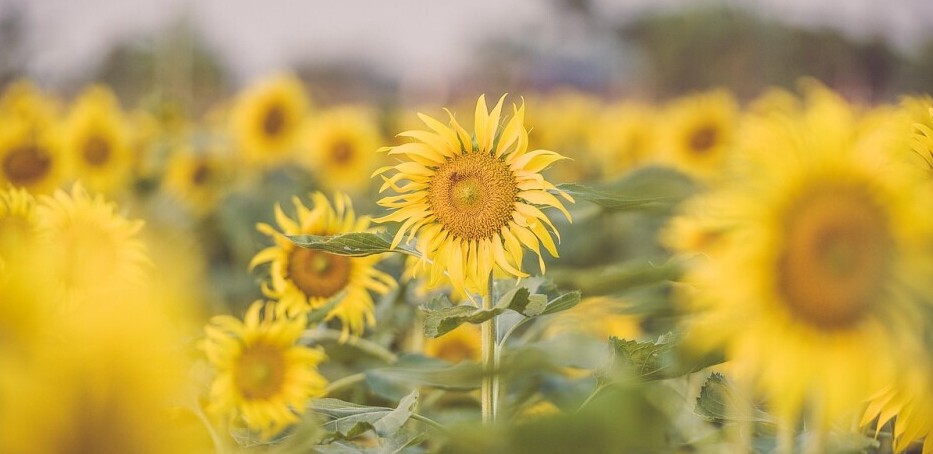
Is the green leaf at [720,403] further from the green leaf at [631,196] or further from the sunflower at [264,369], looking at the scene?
the sunflower at [264,369]

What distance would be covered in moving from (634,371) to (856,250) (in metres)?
0.18

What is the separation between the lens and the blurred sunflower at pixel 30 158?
147 cm

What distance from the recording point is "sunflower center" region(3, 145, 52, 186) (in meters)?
1.46

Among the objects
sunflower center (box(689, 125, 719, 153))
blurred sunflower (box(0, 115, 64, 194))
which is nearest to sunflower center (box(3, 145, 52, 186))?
blurred sunflower (box(0, 115, 64, 194))

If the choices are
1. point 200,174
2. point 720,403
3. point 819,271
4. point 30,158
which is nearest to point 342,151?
point 200,174

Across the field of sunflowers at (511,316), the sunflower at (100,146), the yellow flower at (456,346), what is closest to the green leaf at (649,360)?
the field of sunflowers at (511,316)

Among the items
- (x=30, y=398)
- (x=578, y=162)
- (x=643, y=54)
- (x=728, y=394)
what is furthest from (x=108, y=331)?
(x=643, y=54)

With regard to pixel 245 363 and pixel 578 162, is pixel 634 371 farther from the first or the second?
pixel 578 162

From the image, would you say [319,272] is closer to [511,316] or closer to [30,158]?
[511,316]

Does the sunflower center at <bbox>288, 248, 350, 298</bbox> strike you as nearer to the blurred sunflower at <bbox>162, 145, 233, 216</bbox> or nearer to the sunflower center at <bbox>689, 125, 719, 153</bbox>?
the blurred sunflower at <bbox>162, 145, 233, 216</bbox>

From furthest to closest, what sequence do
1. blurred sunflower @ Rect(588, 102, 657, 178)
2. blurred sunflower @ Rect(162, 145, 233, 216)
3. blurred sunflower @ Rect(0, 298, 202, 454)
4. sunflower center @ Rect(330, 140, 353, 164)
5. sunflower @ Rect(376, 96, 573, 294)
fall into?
blurred sunflower @ Rect(588, 102, 657, 178), sunflower center @ Rect(330, 140, 353, 164), blurred sunflower @ Rect(162, 145, 233, 216), sunflower @ Rect(376, 96, 573, 294), blurred sunflower @ Rect(0, 298, 202, 454)

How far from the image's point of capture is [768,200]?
406mm

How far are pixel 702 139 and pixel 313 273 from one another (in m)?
1.81

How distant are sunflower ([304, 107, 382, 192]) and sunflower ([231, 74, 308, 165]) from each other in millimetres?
64
